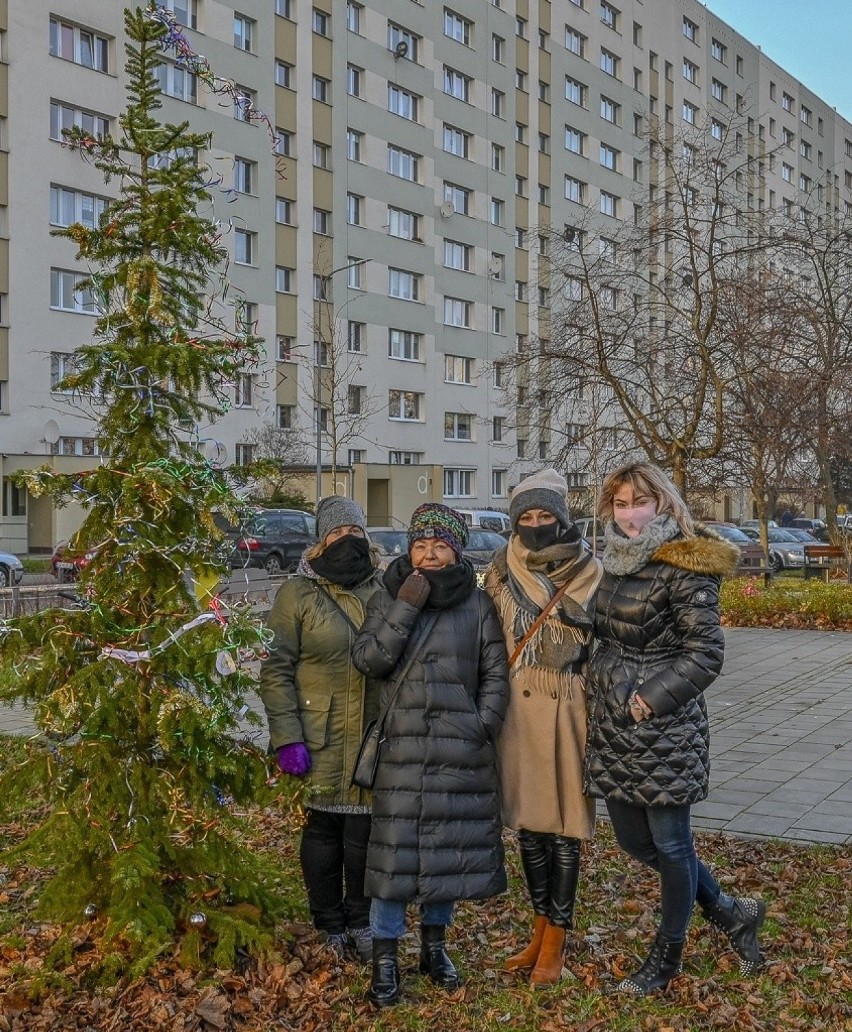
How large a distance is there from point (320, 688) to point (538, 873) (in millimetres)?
1095

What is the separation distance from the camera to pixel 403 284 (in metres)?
52.4

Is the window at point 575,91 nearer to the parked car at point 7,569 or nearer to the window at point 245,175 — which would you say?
the window at point 245,175

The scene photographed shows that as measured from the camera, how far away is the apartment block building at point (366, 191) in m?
38.3

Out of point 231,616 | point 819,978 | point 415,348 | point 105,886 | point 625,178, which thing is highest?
point 625,178

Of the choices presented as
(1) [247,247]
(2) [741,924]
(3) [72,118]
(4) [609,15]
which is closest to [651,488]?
(2) [741,924]

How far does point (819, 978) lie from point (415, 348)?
1950 inches

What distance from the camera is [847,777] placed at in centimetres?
789

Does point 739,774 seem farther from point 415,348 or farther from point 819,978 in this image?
point 415,348

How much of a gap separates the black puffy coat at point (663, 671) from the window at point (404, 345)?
4771 centimetres

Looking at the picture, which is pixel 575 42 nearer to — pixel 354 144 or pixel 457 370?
pixel 354 144

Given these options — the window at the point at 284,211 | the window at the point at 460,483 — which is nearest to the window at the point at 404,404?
the window at the point at 460,483

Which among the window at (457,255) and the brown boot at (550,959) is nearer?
the brown boot at (550,959)

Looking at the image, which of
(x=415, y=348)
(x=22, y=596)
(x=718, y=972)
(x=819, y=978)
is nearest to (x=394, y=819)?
(x=718, y=972)

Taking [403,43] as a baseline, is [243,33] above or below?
below
